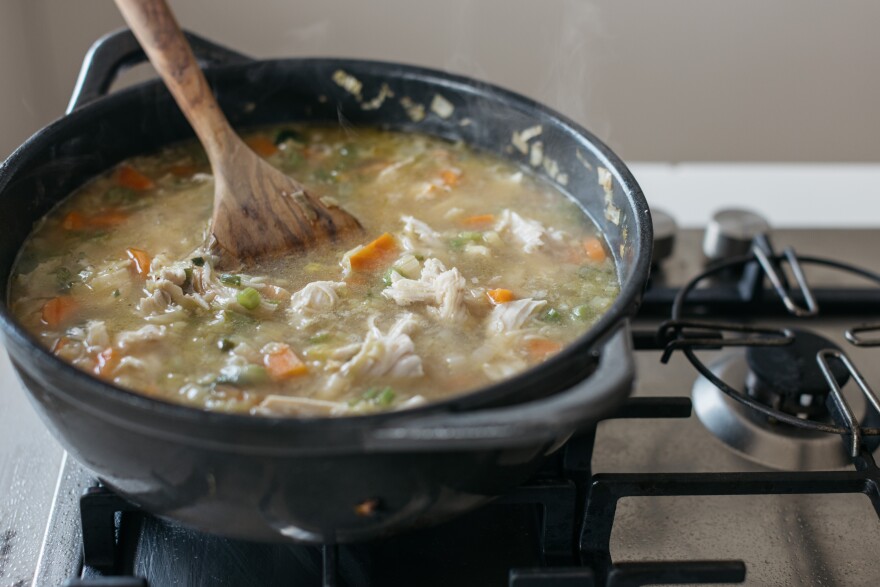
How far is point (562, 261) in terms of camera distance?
1.59 meters

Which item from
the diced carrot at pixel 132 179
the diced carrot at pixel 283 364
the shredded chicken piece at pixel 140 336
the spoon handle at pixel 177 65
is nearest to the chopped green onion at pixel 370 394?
the diced carrot at pixel 283 364

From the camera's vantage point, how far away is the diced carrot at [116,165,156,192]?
174cm

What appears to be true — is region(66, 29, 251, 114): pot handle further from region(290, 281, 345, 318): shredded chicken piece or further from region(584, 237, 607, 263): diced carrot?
region(584, 237, 607, 263): diced carrot

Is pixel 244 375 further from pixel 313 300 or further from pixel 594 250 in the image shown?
pixel 594 250

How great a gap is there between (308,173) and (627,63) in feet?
3.20

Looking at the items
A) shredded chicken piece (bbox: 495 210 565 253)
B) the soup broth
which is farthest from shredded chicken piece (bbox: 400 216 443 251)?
shredded chicken piece (bbox: 495 210 565 253)

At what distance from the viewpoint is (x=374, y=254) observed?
1573 mm

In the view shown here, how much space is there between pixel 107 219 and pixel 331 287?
484 millimetres

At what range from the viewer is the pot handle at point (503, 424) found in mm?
921

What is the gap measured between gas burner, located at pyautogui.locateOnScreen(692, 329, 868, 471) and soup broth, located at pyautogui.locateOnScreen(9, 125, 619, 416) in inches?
13.7

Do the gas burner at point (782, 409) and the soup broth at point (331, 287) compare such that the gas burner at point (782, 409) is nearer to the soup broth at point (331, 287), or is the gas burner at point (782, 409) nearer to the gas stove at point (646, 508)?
the gas stove at point (646, 508)

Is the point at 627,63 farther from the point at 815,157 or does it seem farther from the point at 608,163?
the point at 608,163

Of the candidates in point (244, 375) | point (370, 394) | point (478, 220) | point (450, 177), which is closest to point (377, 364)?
point (370, 394)

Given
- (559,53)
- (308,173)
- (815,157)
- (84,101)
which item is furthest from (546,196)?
(815,157)
